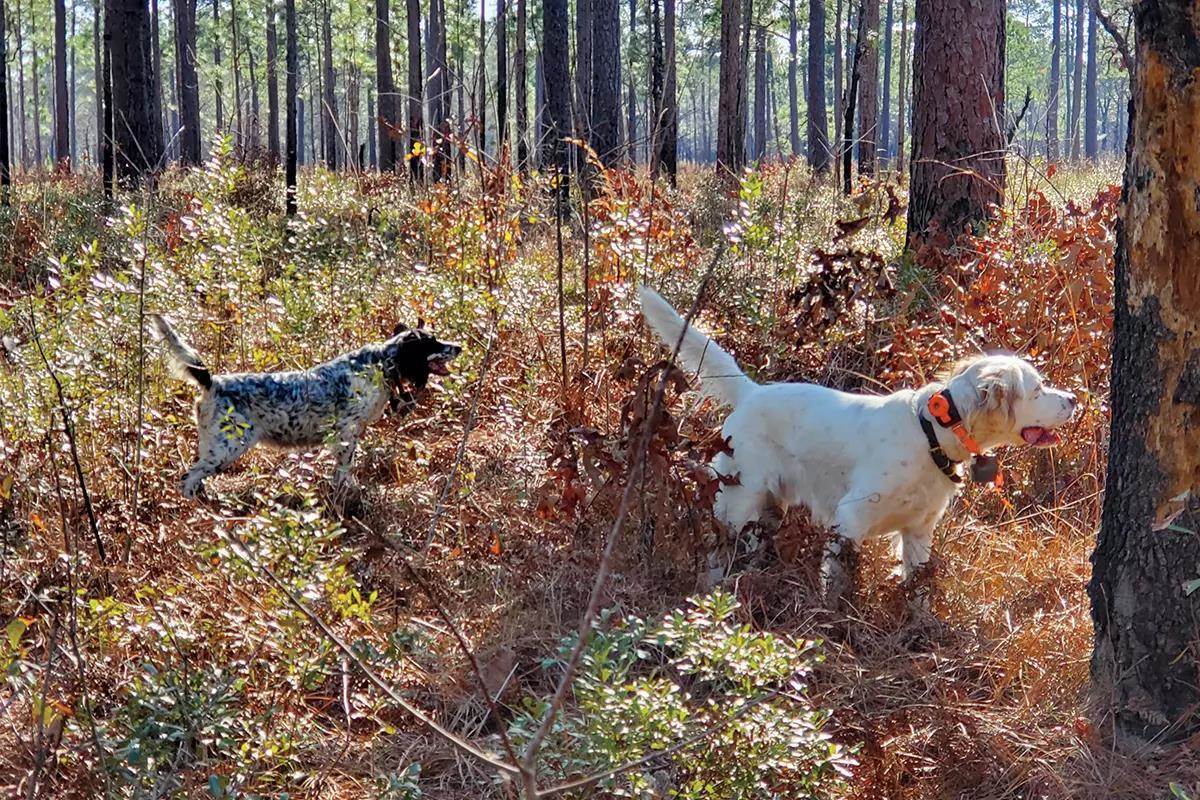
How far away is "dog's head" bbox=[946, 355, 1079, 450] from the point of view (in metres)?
3.86

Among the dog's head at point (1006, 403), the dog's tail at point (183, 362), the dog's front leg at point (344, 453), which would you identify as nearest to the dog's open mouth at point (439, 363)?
the dog's front leg at point (344, 453)

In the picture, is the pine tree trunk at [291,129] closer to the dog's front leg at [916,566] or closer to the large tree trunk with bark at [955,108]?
the large tree trunk with bark at [955,108]

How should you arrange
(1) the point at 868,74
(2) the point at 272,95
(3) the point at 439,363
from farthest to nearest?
(2) the point at 272,95, (1) the point at 868,74, (3) the point at 439,363

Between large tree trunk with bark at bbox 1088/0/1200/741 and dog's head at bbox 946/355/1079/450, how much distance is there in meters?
0.77

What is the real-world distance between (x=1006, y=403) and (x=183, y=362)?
3405 millimetres

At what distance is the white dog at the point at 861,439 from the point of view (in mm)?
3912

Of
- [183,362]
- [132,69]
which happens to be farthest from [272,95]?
[183,362]

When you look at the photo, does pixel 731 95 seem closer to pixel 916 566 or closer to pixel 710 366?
pixel 710 366

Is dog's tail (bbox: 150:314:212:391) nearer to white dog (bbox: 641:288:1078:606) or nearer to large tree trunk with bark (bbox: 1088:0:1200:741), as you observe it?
white dog (bbox: 641:288:1078:606)

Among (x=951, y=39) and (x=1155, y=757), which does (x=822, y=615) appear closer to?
(x=1155, y=757)

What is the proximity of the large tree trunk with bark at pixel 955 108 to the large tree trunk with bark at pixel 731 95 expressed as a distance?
20.5 feet

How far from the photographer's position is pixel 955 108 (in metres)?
7.78

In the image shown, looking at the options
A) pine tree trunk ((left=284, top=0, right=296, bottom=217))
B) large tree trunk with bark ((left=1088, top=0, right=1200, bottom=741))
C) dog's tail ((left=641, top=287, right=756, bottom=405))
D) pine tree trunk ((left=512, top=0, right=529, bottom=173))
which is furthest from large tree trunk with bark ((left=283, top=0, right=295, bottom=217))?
large tree trunk with bark ((left=1088, top=0, right=1200, bottom=741))

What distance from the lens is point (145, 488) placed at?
461cm
